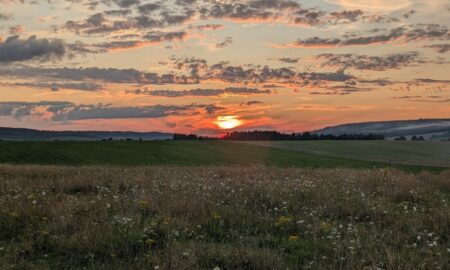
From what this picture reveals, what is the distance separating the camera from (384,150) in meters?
98.8

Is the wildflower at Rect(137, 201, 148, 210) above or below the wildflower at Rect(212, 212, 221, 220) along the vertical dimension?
above

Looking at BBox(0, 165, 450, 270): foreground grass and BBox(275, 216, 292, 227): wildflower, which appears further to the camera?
BBox(275, 216, 292, 227): wildflower

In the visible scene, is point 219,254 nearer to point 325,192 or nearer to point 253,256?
point 253,256

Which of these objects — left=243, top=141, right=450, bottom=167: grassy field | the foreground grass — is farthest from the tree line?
the foreground grass

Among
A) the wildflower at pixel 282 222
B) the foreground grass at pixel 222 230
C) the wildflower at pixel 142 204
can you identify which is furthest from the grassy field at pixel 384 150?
the wildflower at pixel 282 222

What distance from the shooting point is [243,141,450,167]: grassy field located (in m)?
86.1

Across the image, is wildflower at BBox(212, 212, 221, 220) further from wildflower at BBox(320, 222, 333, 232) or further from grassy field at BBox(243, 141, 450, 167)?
grassy field at BBox(243, 141, 450, 167)

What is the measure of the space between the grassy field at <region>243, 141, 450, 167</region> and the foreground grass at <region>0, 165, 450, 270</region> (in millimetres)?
73114

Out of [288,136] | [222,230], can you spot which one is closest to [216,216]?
[222,230]

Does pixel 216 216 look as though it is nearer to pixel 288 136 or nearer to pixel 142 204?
pixel 142 204

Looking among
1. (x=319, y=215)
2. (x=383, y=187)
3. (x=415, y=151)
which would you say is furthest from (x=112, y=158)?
(x=415, y=151)

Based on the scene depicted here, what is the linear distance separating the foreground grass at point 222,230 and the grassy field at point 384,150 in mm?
73114

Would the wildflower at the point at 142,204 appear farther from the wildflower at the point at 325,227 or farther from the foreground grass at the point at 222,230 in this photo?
the wildflower at the point at 325,227

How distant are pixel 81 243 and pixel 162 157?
52307mm
